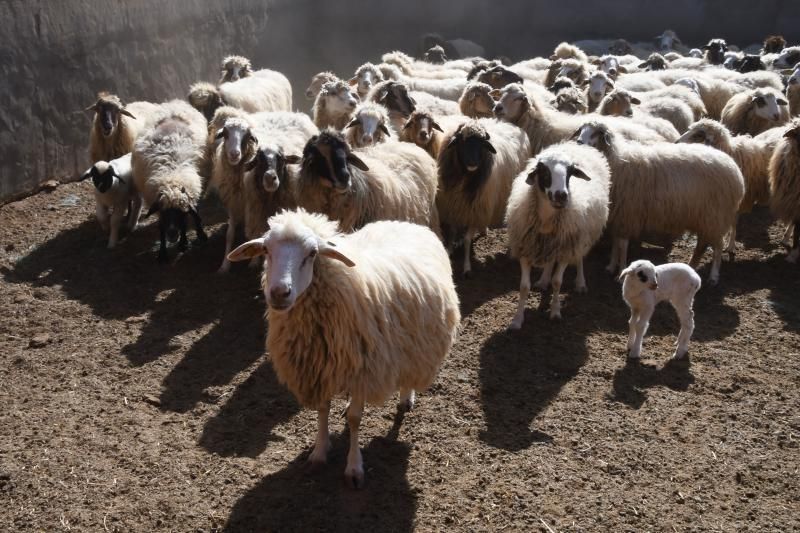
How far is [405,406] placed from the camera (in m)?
5.23

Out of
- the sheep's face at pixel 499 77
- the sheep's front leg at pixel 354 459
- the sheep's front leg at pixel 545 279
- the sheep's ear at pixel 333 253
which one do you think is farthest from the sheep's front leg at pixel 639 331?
the sheep's face at pixel 499 77

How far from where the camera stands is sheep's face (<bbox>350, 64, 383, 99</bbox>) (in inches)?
434

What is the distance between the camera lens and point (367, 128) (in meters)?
7.77

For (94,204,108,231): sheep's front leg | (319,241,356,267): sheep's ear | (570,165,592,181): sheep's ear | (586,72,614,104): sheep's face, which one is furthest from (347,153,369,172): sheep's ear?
(586,72,614,104): sheep's face

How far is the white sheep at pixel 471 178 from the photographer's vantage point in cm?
766

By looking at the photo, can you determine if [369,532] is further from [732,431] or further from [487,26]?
[487,26]

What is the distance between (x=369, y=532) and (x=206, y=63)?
36.1 ft

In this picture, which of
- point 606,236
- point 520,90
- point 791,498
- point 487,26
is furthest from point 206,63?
point 487,26

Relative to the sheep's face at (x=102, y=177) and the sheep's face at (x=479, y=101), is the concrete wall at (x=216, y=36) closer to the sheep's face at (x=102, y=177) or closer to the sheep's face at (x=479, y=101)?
the sheep's face at (x=102, y=177)

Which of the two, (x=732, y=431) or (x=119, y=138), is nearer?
(x=732, y=431)

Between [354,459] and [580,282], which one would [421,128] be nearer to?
[580,282]

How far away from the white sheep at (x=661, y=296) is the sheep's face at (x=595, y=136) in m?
2.16

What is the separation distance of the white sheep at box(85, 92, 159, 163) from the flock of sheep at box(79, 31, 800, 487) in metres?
0.02

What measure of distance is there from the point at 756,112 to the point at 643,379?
648 centimetres
